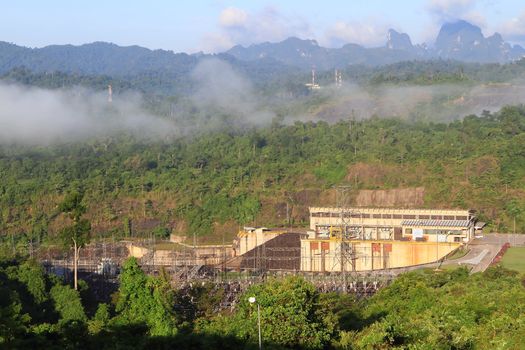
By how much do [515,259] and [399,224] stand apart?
9041mm

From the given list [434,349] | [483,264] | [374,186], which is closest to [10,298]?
[434,349]

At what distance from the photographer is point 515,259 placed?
37.2 meters

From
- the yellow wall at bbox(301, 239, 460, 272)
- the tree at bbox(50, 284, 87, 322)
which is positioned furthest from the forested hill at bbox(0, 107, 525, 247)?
the tree at bbox(50, 284, 87, 322)

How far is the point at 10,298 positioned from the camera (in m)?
24.6

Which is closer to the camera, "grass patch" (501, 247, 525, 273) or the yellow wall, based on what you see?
"grass patch" (501, 247, 525, 273)

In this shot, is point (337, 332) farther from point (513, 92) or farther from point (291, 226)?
point (513, 92)

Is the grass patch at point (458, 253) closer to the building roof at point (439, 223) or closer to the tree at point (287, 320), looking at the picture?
the building roof at point (439, 223)

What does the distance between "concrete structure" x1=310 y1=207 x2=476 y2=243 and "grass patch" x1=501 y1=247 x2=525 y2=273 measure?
10.4 feet

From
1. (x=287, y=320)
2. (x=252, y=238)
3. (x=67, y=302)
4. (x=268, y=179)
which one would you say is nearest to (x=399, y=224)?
(x=252, y=238)

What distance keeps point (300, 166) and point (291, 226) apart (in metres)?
9.51

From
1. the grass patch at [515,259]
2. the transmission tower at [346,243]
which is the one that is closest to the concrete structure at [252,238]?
the transmission tower at [346,243]

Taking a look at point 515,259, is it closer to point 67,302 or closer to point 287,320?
point 67,302

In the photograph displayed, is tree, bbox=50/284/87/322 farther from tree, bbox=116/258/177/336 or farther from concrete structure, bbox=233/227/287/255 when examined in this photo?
concrete structure, bbox=233/227/287/255

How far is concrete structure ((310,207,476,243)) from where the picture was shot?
42438 millimetres
